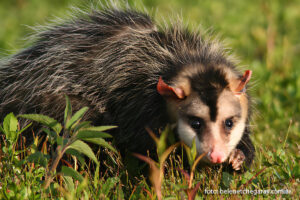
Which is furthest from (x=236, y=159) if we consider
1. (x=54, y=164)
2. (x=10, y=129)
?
(x=10, y=129)

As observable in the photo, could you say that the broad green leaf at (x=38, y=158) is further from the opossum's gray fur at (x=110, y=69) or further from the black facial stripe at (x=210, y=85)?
the black facial stripe at (x=210, y=85)

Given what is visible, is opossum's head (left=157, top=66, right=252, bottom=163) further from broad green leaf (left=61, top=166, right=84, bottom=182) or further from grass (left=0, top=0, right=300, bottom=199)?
broad green leaf (left=61, top=166, right=84, bottom=182)

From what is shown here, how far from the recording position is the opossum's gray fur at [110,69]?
9.40ft

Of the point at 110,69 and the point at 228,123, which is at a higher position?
the point at 110,69

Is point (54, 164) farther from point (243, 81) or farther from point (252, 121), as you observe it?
point (252, 121)

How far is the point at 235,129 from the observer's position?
2656 mm

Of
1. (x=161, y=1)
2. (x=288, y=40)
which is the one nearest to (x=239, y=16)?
(x=288, y=40)

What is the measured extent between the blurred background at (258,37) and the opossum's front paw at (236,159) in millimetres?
282

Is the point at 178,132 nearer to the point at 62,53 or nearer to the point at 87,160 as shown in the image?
the point at 87,160

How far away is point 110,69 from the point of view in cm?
299

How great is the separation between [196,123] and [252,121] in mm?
828

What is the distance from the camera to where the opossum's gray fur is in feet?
9.40

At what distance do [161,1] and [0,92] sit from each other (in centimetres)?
411

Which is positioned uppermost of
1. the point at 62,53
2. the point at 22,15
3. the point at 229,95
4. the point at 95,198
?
the point at 22,15
